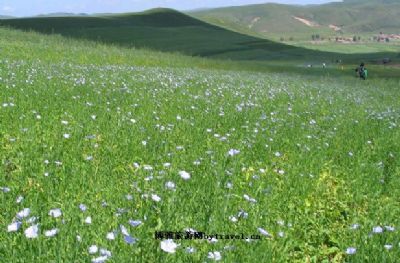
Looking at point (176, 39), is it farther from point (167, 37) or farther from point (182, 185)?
point (182, 185)

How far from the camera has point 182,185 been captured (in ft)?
16.0

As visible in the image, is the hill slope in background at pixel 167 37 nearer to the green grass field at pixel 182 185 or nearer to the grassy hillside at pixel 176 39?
the grassy hillside at pixel 176 39

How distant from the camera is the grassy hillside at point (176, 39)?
249 ft

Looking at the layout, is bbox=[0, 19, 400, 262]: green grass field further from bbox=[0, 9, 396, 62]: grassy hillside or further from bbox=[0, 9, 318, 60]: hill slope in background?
bbox=[0, 9, 318, 60]: hill slope in background

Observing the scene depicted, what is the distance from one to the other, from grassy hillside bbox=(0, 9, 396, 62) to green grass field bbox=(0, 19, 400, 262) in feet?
204

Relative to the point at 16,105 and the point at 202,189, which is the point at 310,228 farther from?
the point at 16,105

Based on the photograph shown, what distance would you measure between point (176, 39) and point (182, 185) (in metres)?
86.2

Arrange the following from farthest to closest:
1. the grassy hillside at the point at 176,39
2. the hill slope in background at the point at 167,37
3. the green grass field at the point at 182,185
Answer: the hill slope in background at the point at 167,37 → the grassy hillside at the point at 176,39 → the green grass field at the point at 182,185

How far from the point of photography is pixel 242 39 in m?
100

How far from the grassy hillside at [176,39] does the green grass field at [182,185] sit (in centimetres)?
6208

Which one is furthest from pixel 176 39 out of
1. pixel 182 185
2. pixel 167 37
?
pixel 182 185

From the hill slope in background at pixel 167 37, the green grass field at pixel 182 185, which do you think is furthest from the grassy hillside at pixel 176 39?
the green grass field at pixel 182 185

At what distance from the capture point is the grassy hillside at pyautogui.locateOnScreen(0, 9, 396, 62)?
249 ft

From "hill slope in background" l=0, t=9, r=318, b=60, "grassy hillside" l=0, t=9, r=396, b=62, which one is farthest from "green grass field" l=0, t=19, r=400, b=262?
"hill slope in background" l=0, t=9, r=318, b=60
